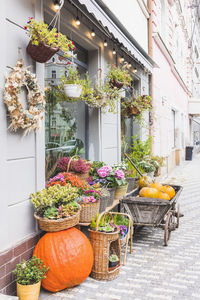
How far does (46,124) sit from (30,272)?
87.8 inches

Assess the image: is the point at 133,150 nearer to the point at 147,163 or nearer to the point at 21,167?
the point at 147,163

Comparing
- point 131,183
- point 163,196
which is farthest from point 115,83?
point 163,196

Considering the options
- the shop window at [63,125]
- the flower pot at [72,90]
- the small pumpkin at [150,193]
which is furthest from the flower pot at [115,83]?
the small pumpkin at [150,193]

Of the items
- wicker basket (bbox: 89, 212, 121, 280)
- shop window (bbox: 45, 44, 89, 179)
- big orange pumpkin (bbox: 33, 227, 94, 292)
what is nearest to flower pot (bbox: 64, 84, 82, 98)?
shop window (bbox: 45, 44, 89, 179)

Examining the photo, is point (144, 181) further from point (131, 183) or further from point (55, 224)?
point (55, 224)

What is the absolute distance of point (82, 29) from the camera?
199 inches

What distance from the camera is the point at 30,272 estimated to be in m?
2.94

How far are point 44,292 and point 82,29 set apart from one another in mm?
4041

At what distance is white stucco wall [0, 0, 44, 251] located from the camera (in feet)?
9.80

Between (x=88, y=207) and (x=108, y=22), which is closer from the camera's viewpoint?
(x=88, y=207)

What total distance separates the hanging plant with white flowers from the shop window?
117 centimetres

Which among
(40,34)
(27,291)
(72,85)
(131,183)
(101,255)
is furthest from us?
(131,183)

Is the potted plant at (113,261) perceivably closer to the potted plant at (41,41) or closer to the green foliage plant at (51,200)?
the green foliage plant at (51,200)

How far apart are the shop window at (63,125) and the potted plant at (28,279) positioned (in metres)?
1.73
